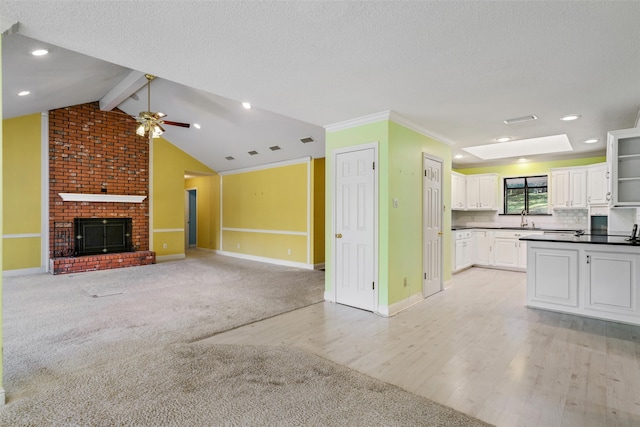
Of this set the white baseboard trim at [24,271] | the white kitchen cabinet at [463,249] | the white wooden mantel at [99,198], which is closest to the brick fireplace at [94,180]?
the white wooden mantel at [99,198]

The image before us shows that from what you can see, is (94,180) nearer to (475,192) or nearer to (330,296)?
(330,296)

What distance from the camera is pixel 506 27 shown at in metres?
2.04

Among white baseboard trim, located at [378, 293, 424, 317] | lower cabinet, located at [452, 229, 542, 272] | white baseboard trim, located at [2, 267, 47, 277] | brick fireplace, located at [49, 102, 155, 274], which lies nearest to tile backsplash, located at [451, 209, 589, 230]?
lower cabinet, located at [452, 229, 542, 272]

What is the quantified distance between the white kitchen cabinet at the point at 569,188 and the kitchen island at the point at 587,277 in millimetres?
2868

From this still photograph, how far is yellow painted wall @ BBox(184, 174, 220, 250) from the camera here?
989 cm

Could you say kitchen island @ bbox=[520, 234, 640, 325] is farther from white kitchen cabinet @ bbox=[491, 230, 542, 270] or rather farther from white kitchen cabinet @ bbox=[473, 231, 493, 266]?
white kitchen cabinet @ bbox=[473, 231, 493, 266]

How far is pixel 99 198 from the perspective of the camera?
23.4ft

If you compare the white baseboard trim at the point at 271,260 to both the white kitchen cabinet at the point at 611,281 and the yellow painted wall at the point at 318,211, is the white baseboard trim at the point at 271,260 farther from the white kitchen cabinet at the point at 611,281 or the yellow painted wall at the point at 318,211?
the white kitchen cabinet at the point at 611,281

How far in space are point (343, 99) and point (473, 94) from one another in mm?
1312

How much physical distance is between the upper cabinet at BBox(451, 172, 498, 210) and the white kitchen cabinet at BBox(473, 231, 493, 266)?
0.76m

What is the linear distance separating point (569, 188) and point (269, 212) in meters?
6.59

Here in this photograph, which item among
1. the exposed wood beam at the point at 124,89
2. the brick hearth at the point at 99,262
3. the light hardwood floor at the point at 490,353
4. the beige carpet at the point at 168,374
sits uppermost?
the exposed wood beam at the point at 124,89

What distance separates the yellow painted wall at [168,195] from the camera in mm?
8188

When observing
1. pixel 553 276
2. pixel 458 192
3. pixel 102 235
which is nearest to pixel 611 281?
pixel 553 276
